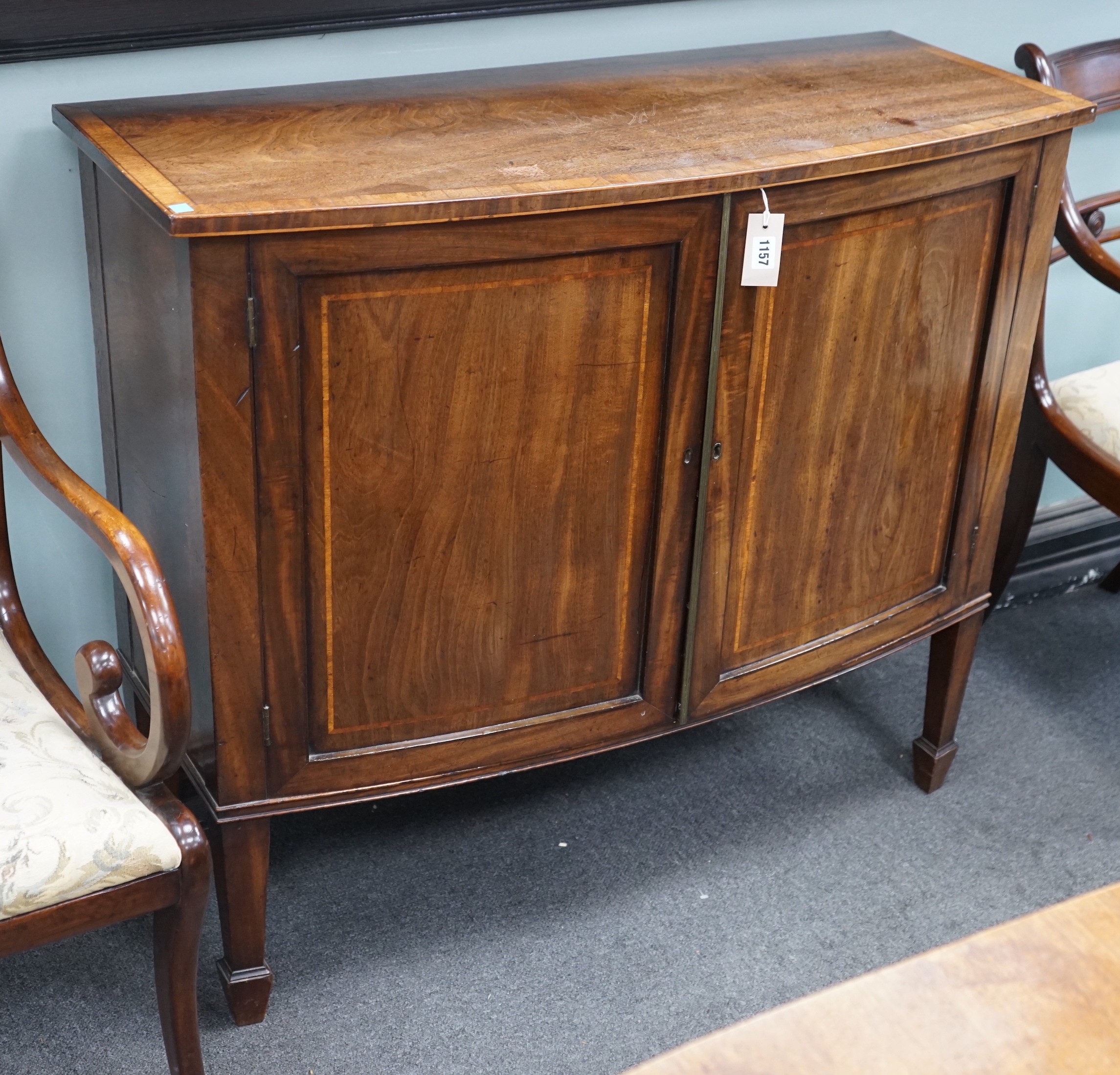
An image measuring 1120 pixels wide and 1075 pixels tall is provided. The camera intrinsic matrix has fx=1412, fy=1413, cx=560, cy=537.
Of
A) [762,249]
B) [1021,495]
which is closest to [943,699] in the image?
[1021,495]

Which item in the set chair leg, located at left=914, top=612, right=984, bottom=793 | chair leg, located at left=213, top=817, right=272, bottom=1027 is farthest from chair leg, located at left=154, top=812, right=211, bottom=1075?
chair leg, located at left=914, top=612, right=984, bottom=793

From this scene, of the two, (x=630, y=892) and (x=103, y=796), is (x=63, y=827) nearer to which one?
(x=103, y=796)

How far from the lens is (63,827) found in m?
1.26

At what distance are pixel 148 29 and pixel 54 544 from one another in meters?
0.63

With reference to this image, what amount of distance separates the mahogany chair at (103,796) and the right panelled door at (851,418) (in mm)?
645

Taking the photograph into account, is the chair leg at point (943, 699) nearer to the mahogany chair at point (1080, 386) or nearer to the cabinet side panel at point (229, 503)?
the mahogany chair at point (1080, 386)

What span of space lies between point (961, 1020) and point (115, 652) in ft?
2.69

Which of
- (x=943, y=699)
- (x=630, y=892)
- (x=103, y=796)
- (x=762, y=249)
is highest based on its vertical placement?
(x=762, y=249)

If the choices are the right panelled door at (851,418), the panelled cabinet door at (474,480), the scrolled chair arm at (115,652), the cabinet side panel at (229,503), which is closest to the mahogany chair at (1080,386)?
the right panelled door at (851,418)

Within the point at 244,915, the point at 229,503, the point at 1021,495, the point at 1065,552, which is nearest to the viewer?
the point at 229,503

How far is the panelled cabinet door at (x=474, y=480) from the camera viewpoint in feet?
4.42

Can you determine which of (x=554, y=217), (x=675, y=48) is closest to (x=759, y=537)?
(x=554, y=217)

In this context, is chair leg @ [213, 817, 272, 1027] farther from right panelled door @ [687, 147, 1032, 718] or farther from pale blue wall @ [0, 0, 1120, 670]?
right panelled door @ [687, 147, 1032, 718]

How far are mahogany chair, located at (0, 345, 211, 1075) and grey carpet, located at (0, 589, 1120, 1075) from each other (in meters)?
0.30
